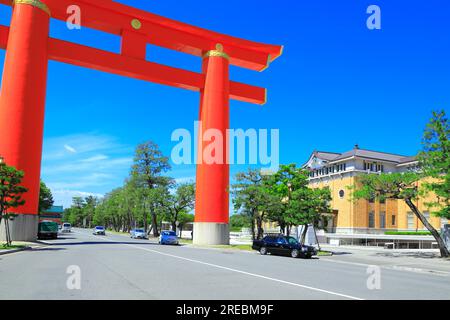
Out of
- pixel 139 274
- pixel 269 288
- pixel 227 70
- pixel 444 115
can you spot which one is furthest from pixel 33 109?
pixel 444 115

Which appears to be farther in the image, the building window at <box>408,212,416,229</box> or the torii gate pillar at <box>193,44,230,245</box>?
the building window at <box>408,212,416,229</box>

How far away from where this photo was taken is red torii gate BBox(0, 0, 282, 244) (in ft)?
102

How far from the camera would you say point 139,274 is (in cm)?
1309

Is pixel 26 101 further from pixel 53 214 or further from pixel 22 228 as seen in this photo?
pixel 53 214

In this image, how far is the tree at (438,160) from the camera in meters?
27.5

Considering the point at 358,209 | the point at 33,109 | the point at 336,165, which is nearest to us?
the point at 33,109

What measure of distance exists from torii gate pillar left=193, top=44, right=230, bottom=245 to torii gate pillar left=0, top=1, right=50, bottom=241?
13903 millimetres

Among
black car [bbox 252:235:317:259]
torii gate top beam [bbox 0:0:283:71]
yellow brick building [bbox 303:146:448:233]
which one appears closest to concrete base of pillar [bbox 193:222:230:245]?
black car [bbox 252:235:317:259]

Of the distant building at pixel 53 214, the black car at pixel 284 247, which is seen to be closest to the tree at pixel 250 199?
the black car at pixel 284 247

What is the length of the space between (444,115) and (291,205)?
41.5 feet

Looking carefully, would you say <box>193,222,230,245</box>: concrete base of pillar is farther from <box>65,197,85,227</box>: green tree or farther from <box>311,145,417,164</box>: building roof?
<box>65,197,85,227</box>: green tree

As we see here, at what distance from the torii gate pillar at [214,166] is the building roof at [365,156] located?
26279mm

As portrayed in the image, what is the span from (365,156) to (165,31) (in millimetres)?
34975
